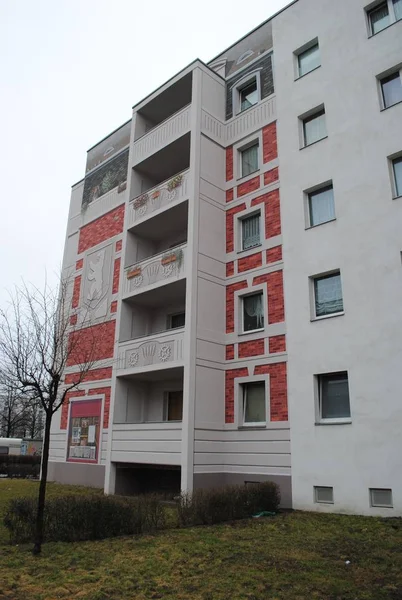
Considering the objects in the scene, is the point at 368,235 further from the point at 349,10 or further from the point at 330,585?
the point at 330,585

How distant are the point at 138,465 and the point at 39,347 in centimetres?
804

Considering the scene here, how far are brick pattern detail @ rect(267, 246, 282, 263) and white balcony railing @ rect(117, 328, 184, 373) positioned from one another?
11.6 ft

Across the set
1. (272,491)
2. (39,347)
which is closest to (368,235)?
(272,491)

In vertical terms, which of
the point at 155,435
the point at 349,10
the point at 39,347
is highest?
the point at 349,10

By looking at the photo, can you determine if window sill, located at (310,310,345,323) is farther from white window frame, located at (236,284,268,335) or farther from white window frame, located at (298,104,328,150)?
white window frame, located at (298,104,328,150)

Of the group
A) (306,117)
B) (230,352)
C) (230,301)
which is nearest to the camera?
(230,352)

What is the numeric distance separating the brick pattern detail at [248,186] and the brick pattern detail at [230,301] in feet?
10.7

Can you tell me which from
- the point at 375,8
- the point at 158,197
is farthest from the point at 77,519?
the point at 375,8

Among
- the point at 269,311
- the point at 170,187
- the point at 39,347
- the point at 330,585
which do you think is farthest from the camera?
the point at 170,187

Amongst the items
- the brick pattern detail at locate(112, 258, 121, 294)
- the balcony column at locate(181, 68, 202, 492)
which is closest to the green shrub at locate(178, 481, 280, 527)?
the balcony column at locate(181, 68, 202, 492)

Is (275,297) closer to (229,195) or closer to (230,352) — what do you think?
(230,352)

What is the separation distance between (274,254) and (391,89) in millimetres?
5667

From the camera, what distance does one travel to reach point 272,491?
12.0 metres

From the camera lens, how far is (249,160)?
17.6 metres
